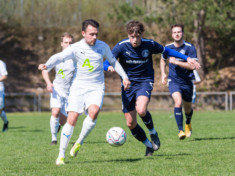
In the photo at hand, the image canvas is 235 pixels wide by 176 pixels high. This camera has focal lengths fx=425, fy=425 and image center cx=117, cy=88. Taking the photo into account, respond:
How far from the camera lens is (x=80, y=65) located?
6160 millimetres

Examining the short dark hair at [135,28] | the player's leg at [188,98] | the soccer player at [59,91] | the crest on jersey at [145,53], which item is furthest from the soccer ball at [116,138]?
the player's leg at [188,98]

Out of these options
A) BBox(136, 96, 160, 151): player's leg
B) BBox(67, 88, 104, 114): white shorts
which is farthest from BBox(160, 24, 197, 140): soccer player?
BBox(67, 88, 104, 114): white shorts

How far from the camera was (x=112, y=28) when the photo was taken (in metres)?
33.8

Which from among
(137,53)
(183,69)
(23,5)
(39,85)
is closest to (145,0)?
(39,85)

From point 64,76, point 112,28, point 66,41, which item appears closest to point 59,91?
point 64,76

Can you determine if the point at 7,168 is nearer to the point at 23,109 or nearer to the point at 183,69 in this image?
the point at 183,69

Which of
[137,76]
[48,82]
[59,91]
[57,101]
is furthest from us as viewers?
[59,91]

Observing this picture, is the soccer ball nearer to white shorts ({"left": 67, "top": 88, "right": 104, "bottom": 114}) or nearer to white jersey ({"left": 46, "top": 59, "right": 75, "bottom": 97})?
white shorts ({"left": 67, "top": 88, "right": 104, "bottom": 114})

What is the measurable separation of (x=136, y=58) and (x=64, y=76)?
8.57 ft

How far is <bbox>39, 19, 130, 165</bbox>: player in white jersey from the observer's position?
6.02 m

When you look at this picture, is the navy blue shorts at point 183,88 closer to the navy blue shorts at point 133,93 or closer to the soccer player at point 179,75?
the soccer player at point 179,75

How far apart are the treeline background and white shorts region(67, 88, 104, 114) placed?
16.6 metres

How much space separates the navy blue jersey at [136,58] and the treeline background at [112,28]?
15.8m

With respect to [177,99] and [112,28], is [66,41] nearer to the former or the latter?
[177,99]
